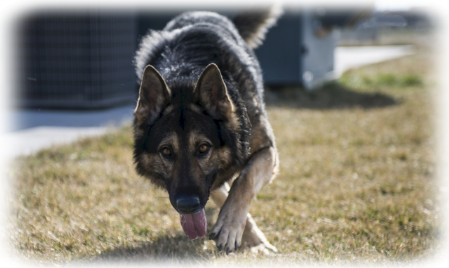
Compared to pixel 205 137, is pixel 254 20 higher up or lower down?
higher up

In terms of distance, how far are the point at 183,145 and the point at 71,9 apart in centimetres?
623

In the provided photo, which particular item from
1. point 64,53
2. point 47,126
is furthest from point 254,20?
point 64,53

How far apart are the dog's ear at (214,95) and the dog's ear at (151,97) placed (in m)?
0.22

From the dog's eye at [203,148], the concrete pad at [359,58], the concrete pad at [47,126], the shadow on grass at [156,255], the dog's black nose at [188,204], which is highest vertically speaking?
the dog's eye at [203,148]

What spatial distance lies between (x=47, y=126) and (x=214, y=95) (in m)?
4.77

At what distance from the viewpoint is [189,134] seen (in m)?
3.13

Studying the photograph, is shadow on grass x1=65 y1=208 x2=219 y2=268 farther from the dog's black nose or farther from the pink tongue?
the dog's black nose

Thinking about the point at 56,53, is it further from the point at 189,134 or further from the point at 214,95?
the point at 189,134

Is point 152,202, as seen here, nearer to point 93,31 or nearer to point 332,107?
point 93,31

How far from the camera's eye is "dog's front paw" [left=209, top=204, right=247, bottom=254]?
10.0 ft

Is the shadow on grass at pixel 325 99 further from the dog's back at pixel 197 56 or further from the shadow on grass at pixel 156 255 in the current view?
the shadow on grass at pixel 156 255

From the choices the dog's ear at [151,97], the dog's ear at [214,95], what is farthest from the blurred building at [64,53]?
the dog's ear at [214,95]

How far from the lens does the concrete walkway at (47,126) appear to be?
627cm

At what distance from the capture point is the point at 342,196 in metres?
4.77
